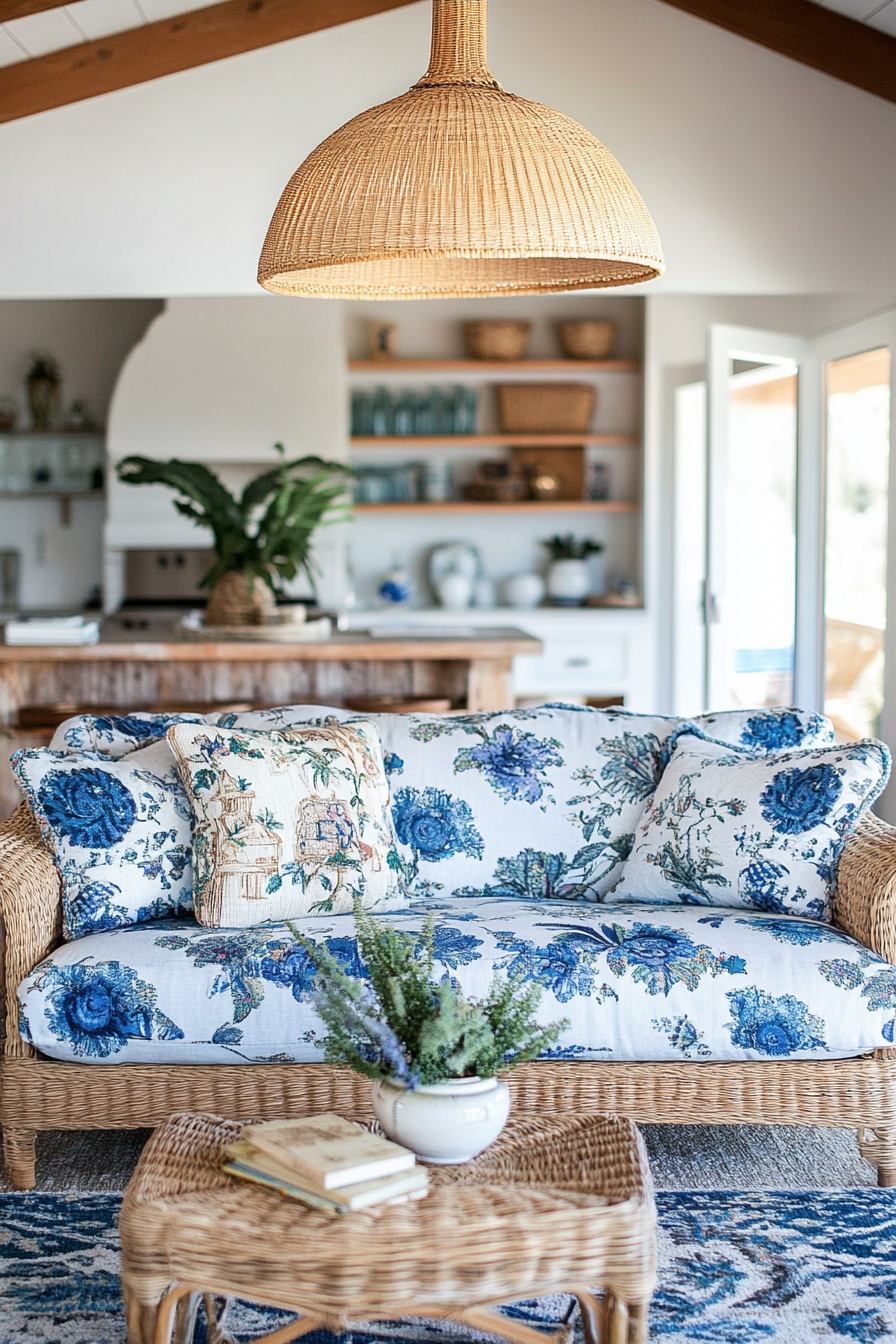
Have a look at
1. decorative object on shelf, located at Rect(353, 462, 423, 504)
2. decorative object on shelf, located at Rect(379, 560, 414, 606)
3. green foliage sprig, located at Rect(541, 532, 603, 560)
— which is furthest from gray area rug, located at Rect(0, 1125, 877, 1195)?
decorative object on shelf, located at Rect(353, 462, 423, 504)

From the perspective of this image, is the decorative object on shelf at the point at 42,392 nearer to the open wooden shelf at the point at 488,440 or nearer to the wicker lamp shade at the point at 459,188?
the open wooden shelf at the point at 488,440

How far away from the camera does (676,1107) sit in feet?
7.98

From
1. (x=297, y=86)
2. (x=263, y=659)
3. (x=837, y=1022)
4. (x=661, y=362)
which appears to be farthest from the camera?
(x=661, y=362)

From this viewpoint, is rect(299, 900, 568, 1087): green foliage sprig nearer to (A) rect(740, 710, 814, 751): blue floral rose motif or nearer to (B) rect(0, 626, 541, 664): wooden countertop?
(A) rect(740, 710, 814, 751): blue floral rose motif

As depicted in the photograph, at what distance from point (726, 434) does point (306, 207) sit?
326 cm

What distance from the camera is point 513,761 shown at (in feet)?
10.2

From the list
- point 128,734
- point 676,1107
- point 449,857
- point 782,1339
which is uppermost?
point 128,734

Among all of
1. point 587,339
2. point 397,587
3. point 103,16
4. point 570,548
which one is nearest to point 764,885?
point 103,16

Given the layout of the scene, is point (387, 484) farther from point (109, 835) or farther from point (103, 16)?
point (109, 835)

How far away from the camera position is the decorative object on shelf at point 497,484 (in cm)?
701

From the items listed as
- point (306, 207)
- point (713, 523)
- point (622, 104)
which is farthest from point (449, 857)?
point (622, 104)

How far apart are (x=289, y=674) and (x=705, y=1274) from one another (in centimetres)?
284

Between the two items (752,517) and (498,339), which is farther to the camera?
(498,339)

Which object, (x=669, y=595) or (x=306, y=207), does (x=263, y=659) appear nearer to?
(x=306, y=207)
